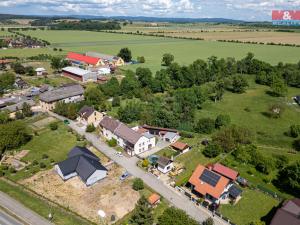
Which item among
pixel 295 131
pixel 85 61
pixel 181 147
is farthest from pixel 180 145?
pixel 85 61

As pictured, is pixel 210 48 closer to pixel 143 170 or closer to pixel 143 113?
pixel 143 113

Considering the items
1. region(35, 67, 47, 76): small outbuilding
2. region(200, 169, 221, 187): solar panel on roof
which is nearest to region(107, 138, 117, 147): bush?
region(200, 169, 221, 187): solar panel on roof

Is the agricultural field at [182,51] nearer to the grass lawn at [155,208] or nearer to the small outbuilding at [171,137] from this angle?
the small outbuilding at [171,137]

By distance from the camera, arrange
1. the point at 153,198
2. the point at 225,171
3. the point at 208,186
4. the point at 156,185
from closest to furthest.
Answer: the point at 153,198 → the point at 208,186 → the point at 156,185 → the point at 225,171

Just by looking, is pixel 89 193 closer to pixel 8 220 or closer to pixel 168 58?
pixel 8 220

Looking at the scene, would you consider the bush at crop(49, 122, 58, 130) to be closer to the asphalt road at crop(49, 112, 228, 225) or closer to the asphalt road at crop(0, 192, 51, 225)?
the asphalt road at crop(49, 112, 228, 225)
